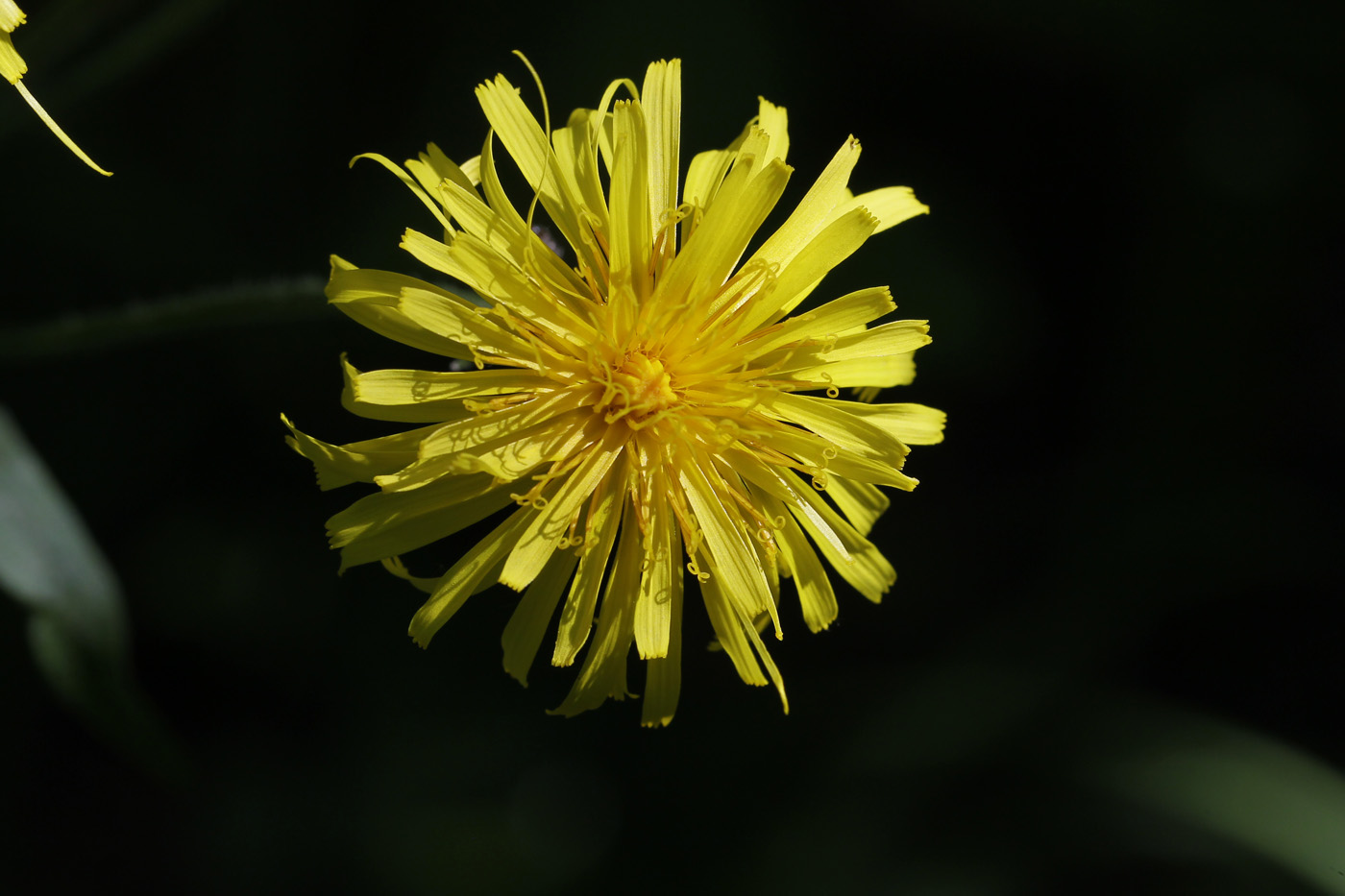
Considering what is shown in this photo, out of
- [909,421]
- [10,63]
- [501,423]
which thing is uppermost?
[10,63]

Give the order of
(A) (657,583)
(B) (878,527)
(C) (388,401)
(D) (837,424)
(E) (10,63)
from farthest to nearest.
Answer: (B) (878,527), (D) (837,424), (A) (657,583), (C) (388,401), (E) (10,63)

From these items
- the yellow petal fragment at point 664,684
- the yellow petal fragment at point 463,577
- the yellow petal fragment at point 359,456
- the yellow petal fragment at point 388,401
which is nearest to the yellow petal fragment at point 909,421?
the yellow petal fragment at point 664,684

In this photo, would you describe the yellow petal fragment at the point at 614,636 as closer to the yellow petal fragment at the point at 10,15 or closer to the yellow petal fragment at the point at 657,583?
the yellow petal fragment at the point at 657,583

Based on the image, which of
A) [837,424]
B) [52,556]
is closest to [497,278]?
[837,424]

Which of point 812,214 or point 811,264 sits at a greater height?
point 812,214

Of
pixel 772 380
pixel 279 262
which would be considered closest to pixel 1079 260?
pixel 772 380

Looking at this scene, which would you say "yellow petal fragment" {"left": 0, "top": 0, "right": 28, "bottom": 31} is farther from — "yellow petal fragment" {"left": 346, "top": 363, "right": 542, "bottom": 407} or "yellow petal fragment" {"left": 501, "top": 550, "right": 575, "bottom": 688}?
"yellow petal fragment" {"left": 501, "top": 550, "right": 575, "bottom": 688}

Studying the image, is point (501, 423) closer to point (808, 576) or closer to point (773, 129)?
point (808, 576)
